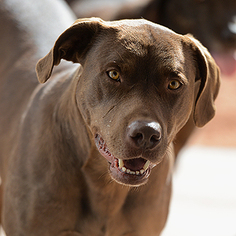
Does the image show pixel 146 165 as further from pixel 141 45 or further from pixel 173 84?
pixel 141 45

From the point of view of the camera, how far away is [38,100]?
265 centimetres

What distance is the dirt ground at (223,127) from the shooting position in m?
6.95

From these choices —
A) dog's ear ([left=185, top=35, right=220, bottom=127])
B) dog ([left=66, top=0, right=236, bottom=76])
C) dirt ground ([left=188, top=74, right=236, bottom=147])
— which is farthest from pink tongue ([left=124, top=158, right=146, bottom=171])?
dirt ground ([left=188, top=74, right=236, bottom=147])

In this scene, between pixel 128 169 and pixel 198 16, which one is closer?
pixel 128 169

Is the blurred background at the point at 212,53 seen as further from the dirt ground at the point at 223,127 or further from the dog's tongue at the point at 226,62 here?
the dirt ground at the point at 223,127

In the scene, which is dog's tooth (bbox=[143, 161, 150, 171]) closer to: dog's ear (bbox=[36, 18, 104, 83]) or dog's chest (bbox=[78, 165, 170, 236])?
dog's chest (bbox=[78, 165, 170, 236])

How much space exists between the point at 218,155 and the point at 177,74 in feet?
12.8

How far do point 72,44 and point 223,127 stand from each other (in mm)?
5596

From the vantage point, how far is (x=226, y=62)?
5.04 m

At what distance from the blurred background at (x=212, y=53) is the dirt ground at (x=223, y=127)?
86 centimetres

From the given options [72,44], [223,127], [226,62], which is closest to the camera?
[72,44]

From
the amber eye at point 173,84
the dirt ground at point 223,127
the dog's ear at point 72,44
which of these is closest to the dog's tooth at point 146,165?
the amber eye at point 173,84

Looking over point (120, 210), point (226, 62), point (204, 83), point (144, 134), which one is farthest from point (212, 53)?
point (144, 134)

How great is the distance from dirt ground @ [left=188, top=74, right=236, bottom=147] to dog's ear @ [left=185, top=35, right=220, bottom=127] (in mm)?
3636
